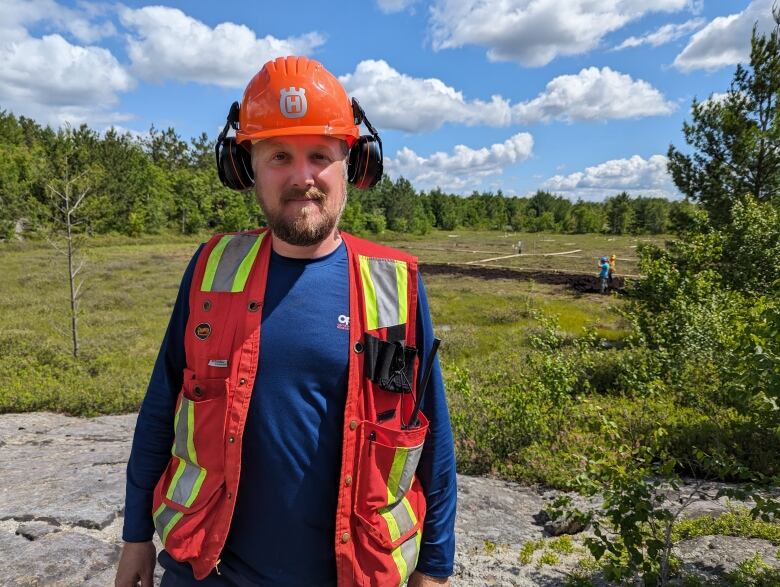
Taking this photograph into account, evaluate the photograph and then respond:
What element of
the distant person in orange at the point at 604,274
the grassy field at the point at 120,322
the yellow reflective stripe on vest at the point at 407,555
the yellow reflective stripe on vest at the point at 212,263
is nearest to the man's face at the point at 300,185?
the yellow reflective stripe on vest at the point at 212,263

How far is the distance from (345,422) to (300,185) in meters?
0.85

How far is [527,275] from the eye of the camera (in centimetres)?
3200

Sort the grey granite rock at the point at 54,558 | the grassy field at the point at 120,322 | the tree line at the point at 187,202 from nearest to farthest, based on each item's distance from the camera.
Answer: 1. the grey granite rock at the point at 54,558
2. the grassy field at the point at 120,322
3. the tree line at the point at 187,202

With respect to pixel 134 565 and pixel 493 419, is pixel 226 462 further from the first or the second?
pixel 493 419

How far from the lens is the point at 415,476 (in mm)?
2053

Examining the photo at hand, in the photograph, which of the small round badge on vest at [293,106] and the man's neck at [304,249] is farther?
the man's neck at [304,249]

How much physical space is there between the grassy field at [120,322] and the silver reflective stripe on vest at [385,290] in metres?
4.91

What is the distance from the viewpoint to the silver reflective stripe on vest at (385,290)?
6.31 feet

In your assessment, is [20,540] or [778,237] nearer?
[20,540]

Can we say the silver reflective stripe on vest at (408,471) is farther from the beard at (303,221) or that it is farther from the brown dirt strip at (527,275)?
the brown dirt strip at (527,275)

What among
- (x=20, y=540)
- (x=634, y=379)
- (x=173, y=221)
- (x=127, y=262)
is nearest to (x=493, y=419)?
(x=634, y=379)

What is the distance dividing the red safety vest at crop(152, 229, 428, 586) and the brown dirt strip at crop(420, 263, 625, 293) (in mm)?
25591

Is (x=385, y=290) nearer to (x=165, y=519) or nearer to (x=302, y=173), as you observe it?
(x=302, y=173)

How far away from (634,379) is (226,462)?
26.6 ft
